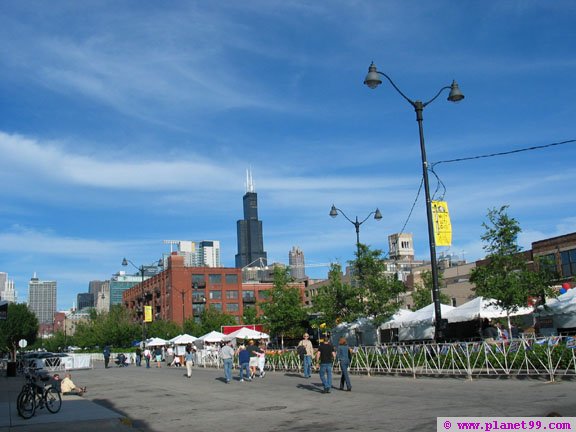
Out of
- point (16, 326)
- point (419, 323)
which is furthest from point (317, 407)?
point (16, 326)

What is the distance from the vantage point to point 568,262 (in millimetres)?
48469

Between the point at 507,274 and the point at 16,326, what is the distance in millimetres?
94381

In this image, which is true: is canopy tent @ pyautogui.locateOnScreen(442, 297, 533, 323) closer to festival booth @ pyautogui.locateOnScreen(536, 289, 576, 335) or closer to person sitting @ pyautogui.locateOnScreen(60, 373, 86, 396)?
festival booth @ pyautogui.locateOnScreen(536, 289, 576, 335)

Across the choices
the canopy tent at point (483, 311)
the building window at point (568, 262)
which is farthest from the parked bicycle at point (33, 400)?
the building window at point (568, 262)

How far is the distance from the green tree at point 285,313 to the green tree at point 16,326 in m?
67.0

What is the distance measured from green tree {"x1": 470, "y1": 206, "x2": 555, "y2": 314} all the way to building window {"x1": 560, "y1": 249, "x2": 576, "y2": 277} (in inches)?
907

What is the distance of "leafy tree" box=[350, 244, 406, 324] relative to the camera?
33156 millimetres

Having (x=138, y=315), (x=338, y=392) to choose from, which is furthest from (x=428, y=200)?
(x=138, y=315)

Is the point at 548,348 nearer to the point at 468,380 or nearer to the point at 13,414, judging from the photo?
the point at 468,380

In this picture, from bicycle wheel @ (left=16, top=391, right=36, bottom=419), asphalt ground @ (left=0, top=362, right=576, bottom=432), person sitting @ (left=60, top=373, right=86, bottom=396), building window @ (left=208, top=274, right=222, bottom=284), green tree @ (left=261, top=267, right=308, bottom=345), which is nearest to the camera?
asphalt ground @ (left=0, top=362, right=576, bottom=432)

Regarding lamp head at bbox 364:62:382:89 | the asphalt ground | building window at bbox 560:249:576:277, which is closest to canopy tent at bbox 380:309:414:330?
the asphalt ground

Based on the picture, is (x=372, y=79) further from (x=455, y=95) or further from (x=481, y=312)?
(x=481, y=312)

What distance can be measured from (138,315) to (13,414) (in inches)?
4881

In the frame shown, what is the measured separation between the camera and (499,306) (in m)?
27.0
